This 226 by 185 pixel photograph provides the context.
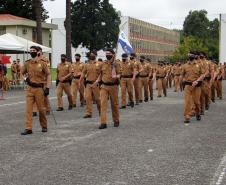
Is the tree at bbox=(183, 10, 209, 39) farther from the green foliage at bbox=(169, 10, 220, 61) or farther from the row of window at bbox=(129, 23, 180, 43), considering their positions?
the row of window at bbox=(129, 23, 180, 43)

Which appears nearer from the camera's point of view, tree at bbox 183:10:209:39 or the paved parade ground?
the paved parade ground

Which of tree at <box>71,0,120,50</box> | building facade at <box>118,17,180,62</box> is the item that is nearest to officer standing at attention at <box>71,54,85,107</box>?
tree at <box>71,0,120,50</box>

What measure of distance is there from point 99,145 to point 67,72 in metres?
7.82

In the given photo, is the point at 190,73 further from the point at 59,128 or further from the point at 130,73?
the point at 130,73

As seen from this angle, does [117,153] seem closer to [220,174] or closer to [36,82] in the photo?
[220,174]

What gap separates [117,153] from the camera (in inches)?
354

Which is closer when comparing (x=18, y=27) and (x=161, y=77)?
(x=161, y=77)

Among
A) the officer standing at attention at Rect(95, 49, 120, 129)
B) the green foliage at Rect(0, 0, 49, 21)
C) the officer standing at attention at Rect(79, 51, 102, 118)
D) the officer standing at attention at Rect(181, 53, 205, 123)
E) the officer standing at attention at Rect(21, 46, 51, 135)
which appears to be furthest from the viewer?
the green foliage at Rect(0, 0, 49, 21)

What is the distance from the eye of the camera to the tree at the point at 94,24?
68688 millimetres

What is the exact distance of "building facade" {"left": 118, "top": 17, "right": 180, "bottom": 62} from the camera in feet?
323

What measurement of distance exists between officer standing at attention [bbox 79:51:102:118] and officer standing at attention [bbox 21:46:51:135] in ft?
9.88

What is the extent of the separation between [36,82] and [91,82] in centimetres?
376

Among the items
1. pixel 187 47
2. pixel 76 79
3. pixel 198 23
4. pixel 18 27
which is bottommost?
pixel 76 79

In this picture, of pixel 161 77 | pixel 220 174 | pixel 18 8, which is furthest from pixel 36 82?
pixel 18 8
